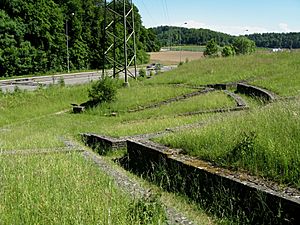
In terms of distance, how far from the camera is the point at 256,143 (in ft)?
21.7

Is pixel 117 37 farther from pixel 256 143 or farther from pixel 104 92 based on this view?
pixel 256 143

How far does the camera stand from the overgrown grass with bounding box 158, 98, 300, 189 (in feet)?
19.2

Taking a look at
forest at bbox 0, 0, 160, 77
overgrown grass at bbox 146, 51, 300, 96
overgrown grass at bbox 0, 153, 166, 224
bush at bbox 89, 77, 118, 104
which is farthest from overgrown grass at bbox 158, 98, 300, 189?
forest at bbox 0, 0, 160, 77

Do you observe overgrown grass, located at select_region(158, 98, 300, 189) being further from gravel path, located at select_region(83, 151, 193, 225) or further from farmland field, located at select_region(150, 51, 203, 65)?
farmland field, located at select_region(150, 51, 203, 65)

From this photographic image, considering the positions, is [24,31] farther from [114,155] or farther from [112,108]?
[114,155]

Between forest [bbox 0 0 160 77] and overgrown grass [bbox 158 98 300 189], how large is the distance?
3875 cm

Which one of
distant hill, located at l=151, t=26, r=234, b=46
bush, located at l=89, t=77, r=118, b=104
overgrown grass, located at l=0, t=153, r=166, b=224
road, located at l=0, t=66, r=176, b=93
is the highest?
distant hill, located at l=151, t=26, r=234, b=46

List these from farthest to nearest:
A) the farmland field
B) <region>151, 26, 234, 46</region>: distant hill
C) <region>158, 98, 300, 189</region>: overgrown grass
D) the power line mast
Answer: <region>151, 26, 234, 46</region>: distant hill, the farmland field, the power line mast, <region>158, 98, 300, 189</region>: overgrown grass

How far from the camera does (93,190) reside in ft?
17.0

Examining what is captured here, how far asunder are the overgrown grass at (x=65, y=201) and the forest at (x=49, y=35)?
40918 millimetres

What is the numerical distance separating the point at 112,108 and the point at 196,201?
16.2 m

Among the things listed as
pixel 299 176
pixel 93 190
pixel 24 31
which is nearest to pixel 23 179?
pixel 93 190

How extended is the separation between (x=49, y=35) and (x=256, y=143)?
5820 cm

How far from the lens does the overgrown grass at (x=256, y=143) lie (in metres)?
5.84
